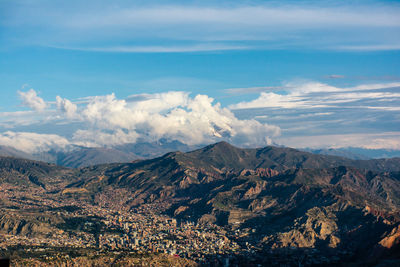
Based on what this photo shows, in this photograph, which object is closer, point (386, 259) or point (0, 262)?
point (0, 262)

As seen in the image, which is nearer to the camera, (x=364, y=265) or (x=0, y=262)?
(x=0, y=262)

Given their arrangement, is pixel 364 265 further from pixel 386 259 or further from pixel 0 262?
pixel 0 262

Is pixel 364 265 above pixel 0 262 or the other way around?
the other way around

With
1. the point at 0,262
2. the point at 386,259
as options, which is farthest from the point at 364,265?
the point at 0,262

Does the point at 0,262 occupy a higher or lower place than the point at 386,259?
higher
